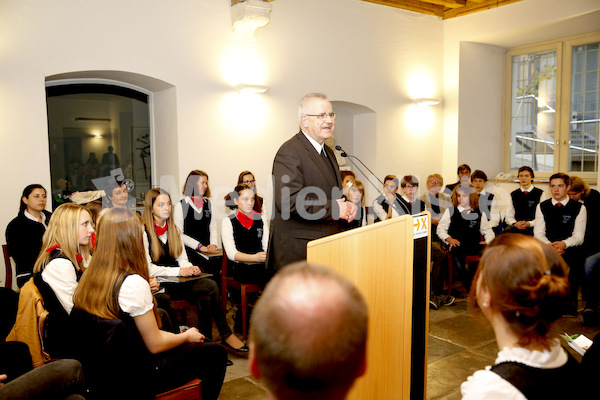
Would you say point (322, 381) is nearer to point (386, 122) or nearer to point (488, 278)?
point (488, 278)

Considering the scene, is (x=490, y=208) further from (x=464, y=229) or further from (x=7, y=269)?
(x=7, y=269)

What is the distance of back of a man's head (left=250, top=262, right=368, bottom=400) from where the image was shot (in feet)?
2.44

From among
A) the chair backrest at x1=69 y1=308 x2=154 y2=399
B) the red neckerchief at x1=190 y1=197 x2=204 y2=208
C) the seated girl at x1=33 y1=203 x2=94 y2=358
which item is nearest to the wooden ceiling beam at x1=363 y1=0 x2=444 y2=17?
the red neckerchief at x1=190 y1=197 x2=204 y2=208

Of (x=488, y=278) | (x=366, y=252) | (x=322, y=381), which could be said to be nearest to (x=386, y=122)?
(x=366, y=252)

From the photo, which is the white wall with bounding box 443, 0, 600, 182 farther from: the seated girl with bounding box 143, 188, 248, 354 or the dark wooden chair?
the seated girl with bounding box 143, 188, 248, 354

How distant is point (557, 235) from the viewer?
477 cm

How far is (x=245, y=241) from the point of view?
4.12m

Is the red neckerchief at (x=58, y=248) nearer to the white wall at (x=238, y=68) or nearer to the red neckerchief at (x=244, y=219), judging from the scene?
the red neckerchief at (x=244, y=219)

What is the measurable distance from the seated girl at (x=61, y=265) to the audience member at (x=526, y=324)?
5.61 feet

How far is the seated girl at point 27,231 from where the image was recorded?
148 inches

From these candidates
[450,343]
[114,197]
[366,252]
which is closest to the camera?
[366,252]

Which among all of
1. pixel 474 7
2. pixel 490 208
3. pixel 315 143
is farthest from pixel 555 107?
pixel 315 143

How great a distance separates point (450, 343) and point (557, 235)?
1822 millimetres

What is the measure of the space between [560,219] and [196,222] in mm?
3431
